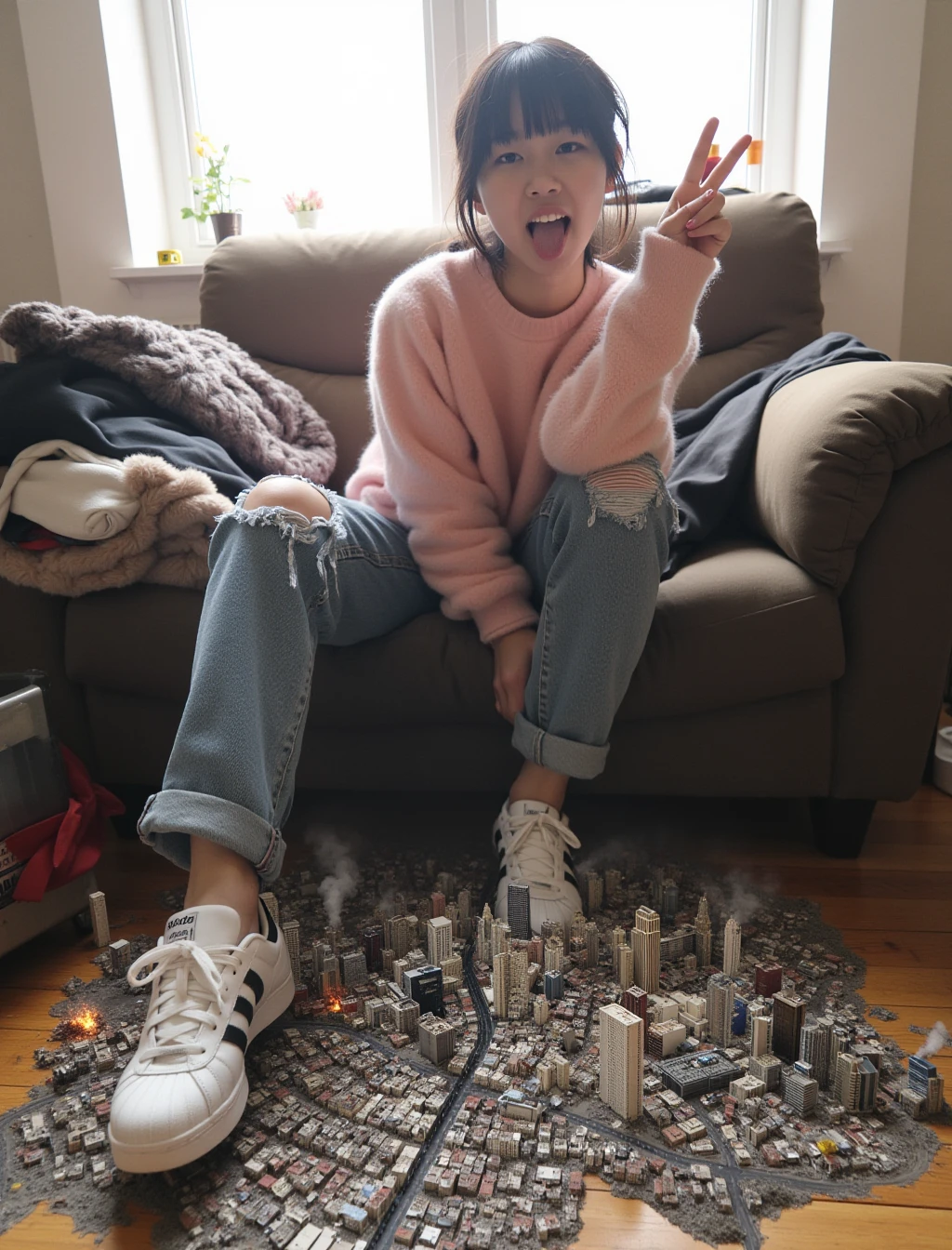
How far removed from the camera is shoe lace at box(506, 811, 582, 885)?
1.09 metres

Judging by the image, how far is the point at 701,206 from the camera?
988 millimetres

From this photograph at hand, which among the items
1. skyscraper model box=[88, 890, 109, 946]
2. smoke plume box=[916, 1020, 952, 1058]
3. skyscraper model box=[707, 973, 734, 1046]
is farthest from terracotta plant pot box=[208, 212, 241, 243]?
smoke plume box=[916, 1020, 952, 1058]

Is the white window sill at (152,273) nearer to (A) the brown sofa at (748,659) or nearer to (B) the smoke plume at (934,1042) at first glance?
(A) the brown sofa at (748,659)

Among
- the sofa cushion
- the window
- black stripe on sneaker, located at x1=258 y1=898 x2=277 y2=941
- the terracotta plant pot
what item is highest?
the window

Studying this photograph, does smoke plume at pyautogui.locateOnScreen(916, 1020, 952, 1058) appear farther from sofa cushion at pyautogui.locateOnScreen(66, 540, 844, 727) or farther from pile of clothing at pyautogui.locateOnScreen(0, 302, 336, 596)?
pile of clothing at pyautogui.locateOnScreen(0, 302, 336, 596)

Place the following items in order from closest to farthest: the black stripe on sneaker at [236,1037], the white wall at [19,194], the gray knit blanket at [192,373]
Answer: the black stripe on sneaker at [236,1037] → the gray knit blanket at [192,373] → the white wall at [19,194]

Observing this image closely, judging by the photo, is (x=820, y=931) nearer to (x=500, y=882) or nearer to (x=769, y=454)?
(x=500, y=882)

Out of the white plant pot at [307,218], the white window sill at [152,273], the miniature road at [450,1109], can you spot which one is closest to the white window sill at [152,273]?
the white window sill at [152,273]

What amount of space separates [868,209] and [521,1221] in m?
2.05

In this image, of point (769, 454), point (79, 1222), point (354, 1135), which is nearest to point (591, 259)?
point (769, 454)

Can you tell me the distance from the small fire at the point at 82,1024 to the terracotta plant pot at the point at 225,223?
1868 millimetres

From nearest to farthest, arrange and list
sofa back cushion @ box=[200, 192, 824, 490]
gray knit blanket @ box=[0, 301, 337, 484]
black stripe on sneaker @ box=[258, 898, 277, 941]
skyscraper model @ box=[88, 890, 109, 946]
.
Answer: black stripe on sneaker @ box=[258, 898, 277, 941]
skyscraper model @ box=[88, 890, 109, 946]
gray knit blanket @ box=[0, 301, 337, 484]
sofa back cushion @ box=[200, 192, 824, 490]

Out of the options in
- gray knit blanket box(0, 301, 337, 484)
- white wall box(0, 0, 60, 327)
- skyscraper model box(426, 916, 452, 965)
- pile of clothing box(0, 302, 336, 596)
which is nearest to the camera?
skyscraper model box(426, 916, 452, 965)

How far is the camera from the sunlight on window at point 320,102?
7.68 feet
